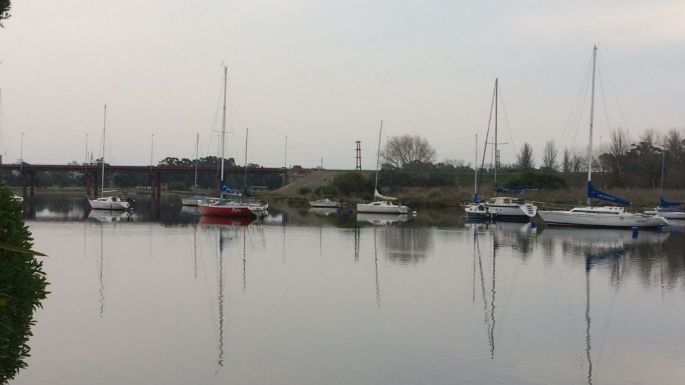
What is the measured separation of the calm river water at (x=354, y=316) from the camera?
13.6 meters

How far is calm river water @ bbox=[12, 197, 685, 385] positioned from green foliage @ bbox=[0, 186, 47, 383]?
189 inches

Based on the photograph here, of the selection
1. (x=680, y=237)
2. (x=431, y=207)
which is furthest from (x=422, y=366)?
(x=431, y=207)

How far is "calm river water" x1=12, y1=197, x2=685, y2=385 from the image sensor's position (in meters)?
13.6

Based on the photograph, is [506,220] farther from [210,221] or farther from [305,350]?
[305,350]

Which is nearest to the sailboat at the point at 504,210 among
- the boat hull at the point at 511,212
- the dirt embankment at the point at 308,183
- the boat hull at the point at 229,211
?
the boat hull at the point at 511,212

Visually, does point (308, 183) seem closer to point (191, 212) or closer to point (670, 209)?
point (191, 212)

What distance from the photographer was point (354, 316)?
18609 millimetres

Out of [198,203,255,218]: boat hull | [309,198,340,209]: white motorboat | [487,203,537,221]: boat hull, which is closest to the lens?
[198,203,255,218]: boat hull

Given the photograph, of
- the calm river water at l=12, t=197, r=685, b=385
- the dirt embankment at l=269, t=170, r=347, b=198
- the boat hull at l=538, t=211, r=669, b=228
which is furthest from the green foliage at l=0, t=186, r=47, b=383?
the dirt embankment at l=269, t=170, r=347, b=198

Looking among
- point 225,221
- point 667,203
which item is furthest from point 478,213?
point 225,221

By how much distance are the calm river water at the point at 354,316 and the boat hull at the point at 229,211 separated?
2426 cm

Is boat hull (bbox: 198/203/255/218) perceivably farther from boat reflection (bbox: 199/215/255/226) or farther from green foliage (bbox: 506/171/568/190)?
green foliage (bbox: 506/171/568/190)

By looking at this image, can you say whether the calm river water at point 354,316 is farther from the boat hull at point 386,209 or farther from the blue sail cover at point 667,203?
the boat hull at point 386,209

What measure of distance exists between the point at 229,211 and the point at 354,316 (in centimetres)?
4477
